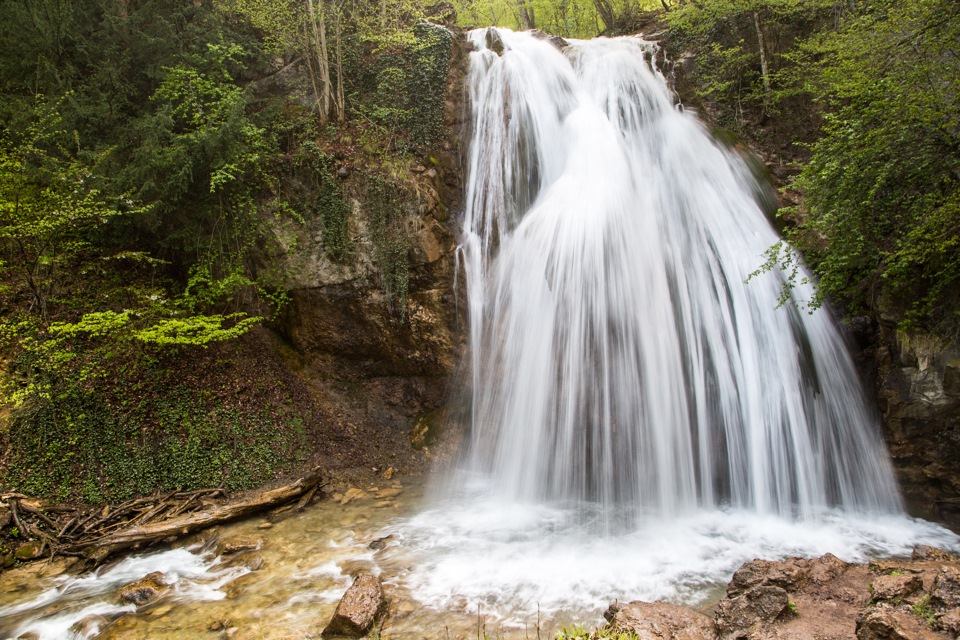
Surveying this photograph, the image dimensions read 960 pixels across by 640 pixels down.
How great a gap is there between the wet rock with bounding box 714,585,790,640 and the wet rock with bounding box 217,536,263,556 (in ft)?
17.3

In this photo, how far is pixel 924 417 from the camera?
6207mm

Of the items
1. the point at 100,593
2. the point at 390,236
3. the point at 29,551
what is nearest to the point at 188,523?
the point at 100,593

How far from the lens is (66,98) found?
7.96 metres

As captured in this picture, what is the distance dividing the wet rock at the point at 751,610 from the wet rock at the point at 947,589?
36.7 inches

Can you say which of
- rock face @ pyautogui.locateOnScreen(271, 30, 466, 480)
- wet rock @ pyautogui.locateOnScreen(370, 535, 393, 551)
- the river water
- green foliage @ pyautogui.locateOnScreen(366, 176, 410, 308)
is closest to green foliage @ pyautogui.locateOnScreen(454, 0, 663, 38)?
the river water

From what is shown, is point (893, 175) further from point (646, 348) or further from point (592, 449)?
point (592, 449)

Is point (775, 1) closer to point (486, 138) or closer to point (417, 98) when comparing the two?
point (486, 138)

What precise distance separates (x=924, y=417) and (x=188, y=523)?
1000 centimetres

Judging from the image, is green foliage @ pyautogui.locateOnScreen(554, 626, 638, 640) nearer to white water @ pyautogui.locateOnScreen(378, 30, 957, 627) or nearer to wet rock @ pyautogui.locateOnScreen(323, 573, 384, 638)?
white water @ pyautogui.locateOnScreen(378, 30, 957, 627)

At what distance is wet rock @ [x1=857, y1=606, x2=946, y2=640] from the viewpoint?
286 cm

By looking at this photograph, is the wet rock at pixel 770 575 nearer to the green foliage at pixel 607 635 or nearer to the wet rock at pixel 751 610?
the wet rock at pixel 751 610

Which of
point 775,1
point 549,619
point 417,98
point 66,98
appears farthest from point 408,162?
point 775,1

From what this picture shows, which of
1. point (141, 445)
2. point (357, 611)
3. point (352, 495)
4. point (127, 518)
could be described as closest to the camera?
point (357, 611)

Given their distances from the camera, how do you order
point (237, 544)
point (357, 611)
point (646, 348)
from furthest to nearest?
point (646, 348)
point (237, 544)
point (357, 611)
